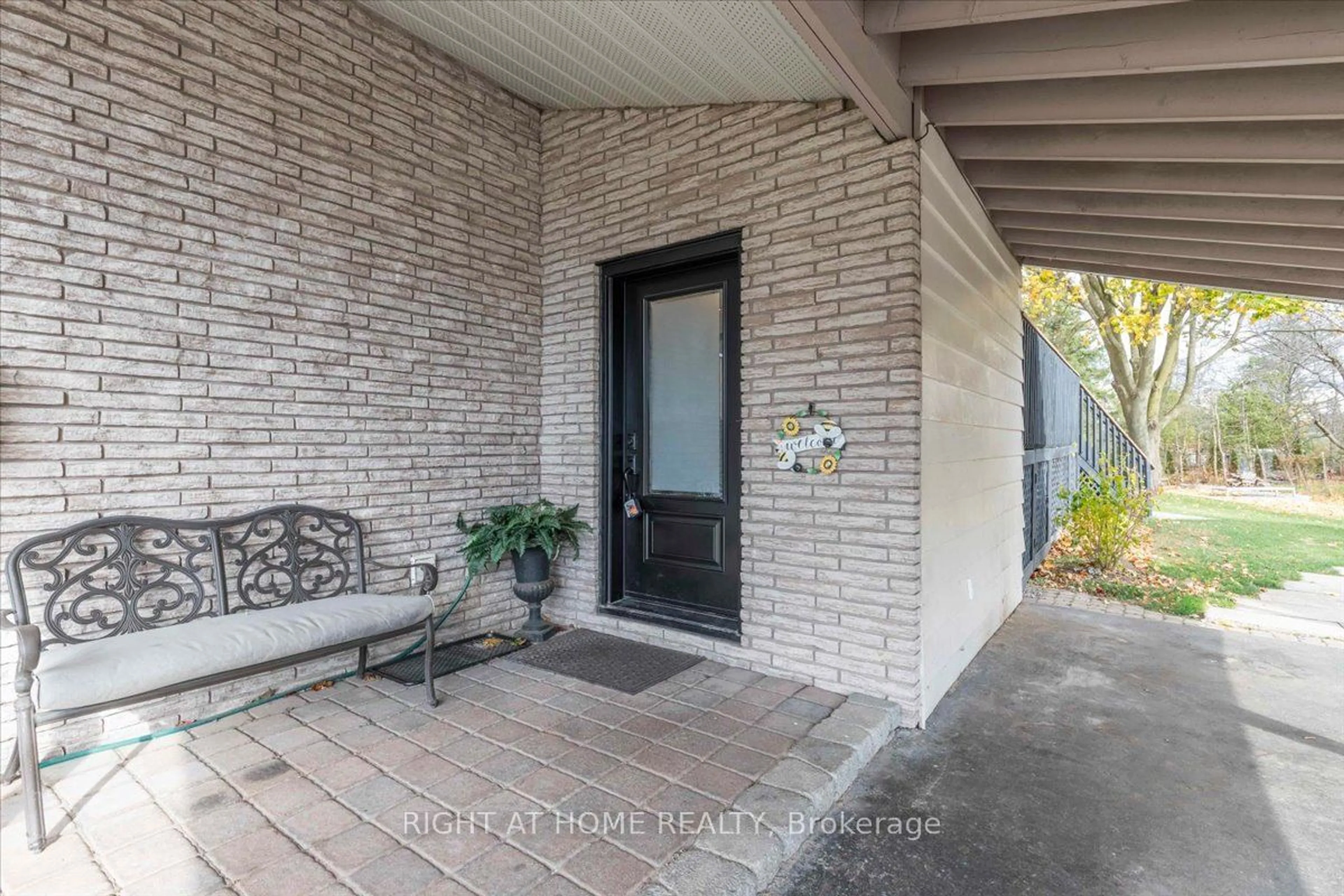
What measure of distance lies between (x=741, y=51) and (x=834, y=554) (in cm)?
230

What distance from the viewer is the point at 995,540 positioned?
412cm

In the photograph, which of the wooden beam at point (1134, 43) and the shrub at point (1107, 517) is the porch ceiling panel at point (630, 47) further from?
the shrub at point (1107, 517)

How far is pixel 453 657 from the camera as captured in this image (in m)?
3.35

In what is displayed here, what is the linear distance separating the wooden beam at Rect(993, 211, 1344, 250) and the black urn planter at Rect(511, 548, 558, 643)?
12.2 ft

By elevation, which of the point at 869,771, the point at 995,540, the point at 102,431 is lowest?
the point at 869,771

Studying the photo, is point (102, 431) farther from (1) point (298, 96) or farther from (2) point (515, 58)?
(2) point (515, 58)

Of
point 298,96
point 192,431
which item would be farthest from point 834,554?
point 298,96

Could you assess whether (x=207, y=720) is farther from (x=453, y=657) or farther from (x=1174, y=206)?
(x=1174, y=206)

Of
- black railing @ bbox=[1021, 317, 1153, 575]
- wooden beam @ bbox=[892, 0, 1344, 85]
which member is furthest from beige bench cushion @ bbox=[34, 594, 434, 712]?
black railing @ bbox=[1021, 317, 1153, 575]

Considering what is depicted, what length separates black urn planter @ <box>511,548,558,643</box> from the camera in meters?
3.59

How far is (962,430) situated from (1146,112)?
1569 mm

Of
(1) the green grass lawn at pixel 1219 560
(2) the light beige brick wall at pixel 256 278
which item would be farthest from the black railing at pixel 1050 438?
(2) the light beige brick wall at pixel 256 278

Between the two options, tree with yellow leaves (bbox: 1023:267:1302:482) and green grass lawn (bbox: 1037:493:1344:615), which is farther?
tree with yellow leaves (bbox: 1023:267:1302:482)

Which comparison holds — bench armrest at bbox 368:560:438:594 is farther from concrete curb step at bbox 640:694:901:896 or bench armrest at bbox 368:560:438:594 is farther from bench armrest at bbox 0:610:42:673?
concrete curb step at bbox 640:694:901:896
